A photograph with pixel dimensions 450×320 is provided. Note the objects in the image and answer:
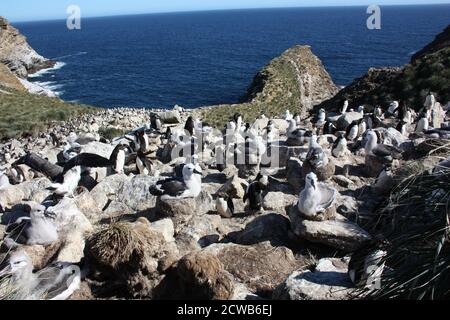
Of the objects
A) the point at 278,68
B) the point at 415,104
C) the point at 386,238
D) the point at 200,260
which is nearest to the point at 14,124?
the point at 415,104

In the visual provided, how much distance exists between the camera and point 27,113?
1383 inches

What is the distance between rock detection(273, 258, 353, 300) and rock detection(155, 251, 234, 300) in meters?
0.76

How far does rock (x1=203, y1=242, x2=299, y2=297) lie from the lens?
748 centimetres

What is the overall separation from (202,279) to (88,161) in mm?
8766

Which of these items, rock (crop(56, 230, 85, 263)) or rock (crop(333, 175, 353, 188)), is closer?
rock (crop(56, 230, 85, 263))

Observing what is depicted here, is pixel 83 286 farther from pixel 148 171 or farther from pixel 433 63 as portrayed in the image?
pixel 433 63

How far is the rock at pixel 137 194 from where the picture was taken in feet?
38.2

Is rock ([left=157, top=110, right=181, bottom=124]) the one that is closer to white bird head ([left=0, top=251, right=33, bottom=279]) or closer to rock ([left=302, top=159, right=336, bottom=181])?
rock ([left=302, top=159, right=336, bottom=181])

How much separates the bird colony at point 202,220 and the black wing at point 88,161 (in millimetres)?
34

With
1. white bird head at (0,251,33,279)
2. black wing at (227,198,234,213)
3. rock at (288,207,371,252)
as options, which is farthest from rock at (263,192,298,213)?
white bird head at (0,251,33,279)

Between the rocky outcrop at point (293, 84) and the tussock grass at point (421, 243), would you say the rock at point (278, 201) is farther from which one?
the rocky outcrop at point (293, 84)

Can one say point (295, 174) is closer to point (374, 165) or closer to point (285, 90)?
point (374, 165)
